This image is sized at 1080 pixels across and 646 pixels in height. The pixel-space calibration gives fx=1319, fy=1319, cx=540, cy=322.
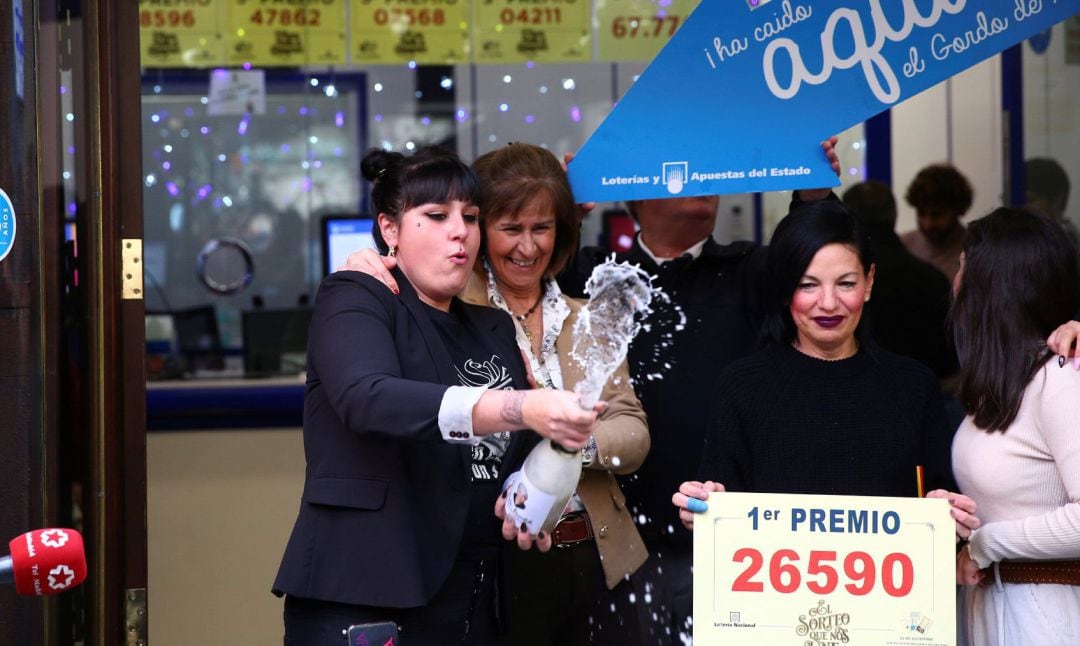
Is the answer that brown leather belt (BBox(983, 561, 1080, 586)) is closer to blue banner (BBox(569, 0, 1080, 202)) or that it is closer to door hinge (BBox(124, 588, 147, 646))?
blue banner (BBox(569, 0, 1080, 202))

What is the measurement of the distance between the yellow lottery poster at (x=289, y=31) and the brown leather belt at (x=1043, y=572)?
15.8 feet

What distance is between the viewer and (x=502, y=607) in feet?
8.61

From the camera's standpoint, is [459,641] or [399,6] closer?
[459,641]

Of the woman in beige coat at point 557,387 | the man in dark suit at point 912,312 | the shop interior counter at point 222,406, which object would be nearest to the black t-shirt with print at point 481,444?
the woman in beige coat at point 557,387

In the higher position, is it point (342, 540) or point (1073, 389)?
point (1073, 389)

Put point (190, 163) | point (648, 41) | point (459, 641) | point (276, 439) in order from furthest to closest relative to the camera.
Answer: point (190, 163) → point (648, 41) → point (276, 439) → point (459, 641)

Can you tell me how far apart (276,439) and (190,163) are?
11.4ft

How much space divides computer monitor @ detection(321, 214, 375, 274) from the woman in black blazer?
3.61 meters

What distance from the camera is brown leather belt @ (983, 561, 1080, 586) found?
2.43m

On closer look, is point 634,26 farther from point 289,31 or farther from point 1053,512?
point 1053,512

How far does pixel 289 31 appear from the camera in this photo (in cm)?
652

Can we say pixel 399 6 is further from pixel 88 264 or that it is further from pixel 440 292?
pixel 440 292

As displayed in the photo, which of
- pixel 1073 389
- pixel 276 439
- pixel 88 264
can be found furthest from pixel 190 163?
pixel 1073 389

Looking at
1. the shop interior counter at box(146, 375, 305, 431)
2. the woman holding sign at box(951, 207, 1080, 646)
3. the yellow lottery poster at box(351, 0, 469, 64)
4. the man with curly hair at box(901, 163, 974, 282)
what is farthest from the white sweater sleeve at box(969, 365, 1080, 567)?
the yellow lottery poster at box(351, 0, 469, 64)
